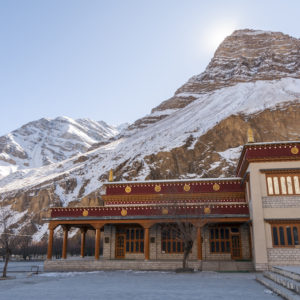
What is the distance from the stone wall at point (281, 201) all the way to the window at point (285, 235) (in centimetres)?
120

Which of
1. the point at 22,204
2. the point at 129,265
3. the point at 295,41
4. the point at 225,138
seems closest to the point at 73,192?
the point at 22,204

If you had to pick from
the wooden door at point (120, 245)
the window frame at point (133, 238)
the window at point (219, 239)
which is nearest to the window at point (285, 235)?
the window at point (219, 239)

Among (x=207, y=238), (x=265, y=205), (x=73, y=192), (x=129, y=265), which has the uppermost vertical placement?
(x=73, y=192)

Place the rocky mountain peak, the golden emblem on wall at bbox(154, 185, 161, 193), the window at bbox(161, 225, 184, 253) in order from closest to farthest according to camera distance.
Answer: the window at bbox(161, 225, 184, 253), the golden emblem on wall at bbox(154, 185, 161, 193), the rocky mountain peak

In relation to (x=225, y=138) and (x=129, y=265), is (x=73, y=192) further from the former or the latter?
(x=129, y=265)

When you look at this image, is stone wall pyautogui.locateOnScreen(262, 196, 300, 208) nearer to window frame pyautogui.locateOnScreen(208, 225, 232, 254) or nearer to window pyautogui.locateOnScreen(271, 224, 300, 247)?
window pyautogui.locateOnScreen(271, 224, 300, 247)

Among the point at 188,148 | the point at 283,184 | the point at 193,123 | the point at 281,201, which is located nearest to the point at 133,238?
the point at 281,201

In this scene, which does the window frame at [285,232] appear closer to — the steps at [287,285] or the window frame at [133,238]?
the steps at [287,285]

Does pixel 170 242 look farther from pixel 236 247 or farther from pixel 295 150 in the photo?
pixel 295 150

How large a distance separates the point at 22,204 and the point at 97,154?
88.9 ft

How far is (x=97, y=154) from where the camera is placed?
98000mm

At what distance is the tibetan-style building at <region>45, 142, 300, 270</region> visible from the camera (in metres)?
19.2

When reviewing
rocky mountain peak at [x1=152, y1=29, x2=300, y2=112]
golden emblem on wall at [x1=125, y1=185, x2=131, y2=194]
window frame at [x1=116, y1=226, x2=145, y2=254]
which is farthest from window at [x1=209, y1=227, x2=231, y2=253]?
rocky mountain peak at [x1=152, y1=29, x2=300, y2=112]

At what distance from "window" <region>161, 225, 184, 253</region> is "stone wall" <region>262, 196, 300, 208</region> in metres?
7.70
